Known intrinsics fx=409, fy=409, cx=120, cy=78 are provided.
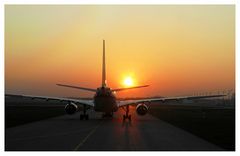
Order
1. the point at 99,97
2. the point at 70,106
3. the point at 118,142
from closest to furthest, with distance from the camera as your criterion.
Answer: the point at 118,142 < the point at 99,97 < the point at 70,106

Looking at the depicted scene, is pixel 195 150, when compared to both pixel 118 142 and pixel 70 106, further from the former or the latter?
pixel 70 106

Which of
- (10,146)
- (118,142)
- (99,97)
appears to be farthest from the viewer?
(99,97)

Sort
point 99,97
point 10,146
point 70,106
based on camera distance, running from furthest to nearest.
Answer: point 70,106, point 99,97, point 10,146

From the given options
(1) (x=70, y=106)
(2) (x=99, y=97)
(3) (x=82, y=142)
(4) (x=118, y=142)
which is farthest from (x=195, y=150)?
(1) (x=70, y=106)

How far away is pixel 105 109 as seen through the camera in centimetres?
5000

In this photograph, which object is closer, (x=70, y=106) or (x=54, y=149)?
(x=54, y=149)

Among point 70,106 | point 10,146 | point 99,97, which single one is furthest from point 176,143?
point 70,106

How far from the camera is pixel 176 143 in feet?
81.6
